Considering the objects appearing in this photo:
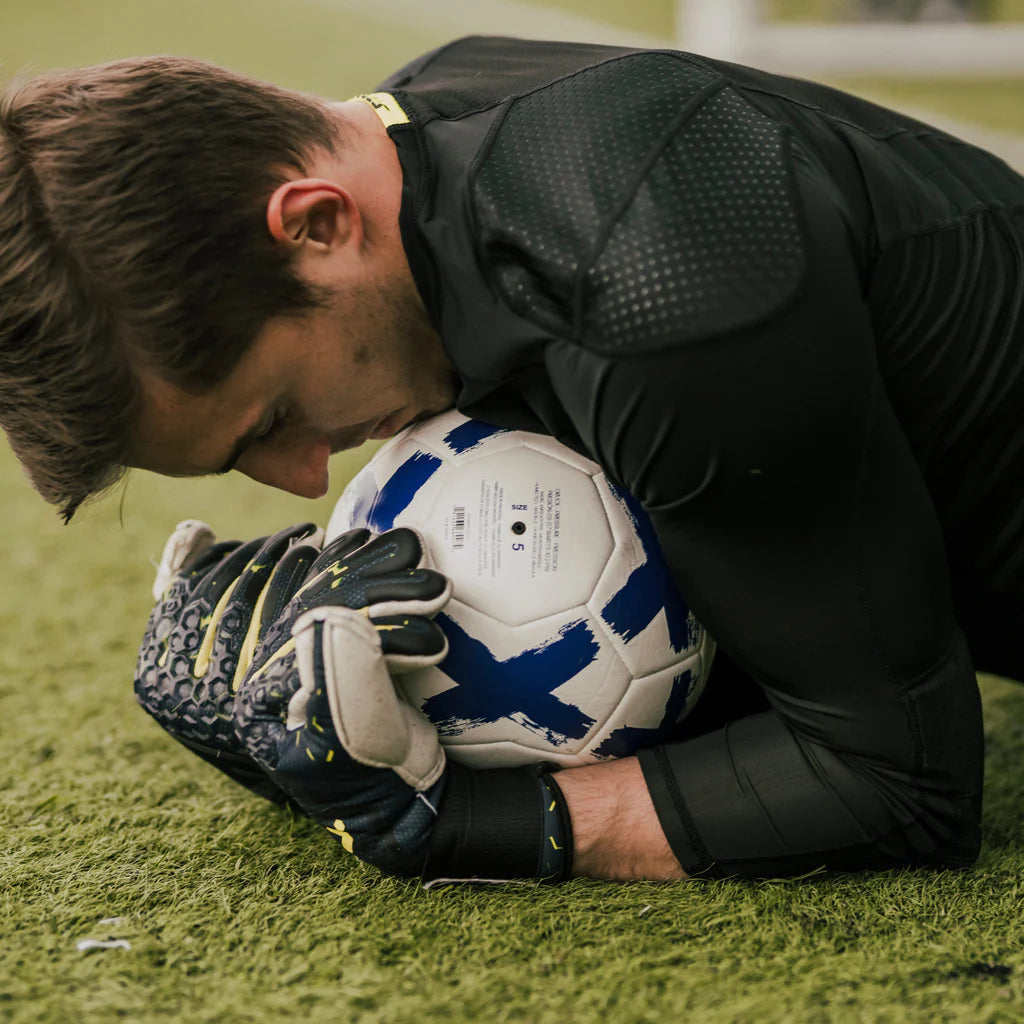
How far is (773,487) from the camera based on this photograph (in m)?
1.49

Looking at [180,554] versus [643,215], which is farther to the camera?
[180,554]

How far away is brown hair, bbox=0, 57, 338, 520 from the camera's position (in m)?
1.50

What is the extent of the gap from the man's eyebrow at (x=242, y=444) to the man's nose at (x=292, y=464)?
30mm

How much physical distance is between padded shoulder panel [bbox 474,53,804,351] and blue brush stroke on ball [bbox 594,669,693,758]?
1.93 ft

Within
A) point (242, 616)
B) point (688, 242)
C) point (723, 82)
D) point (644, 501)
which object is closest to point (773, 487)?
point (644, 501)

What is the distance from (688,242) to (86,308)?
706 millimetres

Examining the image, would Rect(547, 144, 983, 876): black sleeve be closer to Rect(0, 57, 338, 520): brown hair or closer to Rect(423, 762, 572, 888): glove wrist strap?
Rect(423, 762, 572, 888): glove wrist strap

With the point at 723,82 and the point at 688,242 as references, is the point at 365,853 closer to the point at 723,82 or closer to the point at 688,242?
the point at 688,242

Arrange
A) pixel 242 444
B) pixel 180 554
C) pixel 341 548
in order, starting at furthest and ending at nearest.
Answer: pixel 180 554 → pixel 341 548 → pixel 242 444

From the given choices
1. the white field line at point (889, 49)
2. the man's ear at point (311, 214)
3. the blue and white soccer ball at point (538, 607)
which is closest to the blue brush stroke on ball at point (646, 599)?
the blue and white soccer ball at point (538, 607)

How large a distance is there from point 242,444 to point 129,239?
30 centimetres

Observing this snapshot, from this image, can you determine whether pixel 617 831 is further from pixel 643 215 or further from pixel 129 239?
pixel 129 239

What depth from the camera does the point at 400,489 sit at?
1.82 m

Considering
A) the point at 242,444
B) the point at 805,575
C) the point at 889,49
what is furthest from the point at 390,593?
the point at 889,49
